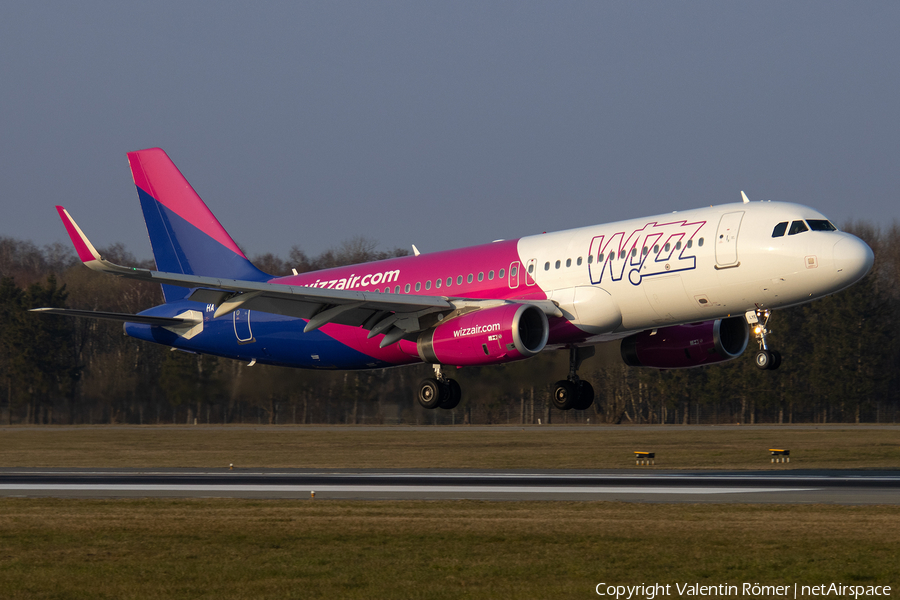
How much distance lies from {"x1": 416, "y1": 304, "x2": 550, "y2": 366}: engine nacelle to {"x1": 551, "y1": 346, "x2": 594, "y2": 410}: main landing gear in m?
4.27

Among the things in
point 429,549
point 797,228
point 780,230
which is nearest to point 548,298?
point 780,230

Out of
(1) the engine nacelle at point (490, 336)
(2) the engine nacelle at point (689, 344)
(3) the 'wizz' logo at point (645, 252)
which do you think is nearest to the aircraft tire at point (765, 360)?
(3) the 'wizz' logo at point (645, 252)

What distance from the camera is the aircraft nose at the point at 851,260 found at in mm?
27828

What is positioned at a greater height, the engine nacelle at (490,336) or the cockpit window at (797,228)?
the cockpit window at (797,228)

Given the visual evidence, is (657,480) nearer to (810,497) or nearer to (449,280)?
(810,497)

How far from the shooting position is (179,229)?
41844mm

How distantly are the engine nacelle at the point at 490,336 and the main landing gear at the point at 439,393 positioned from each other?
198 centimetres

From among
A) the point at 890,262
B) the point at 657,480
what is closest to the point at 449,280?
the point at 657,480

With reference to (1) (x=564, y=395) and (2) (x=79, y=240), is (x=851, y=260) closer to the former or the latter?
(1) (x=564, y=395)

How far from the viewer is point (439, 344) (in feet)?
105

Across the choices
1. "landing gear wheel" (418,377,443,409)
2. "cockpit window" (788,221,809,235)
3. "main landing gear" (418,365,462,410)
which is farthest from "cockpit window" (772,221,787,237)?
"landing gear wheel" (418,377,443,409)

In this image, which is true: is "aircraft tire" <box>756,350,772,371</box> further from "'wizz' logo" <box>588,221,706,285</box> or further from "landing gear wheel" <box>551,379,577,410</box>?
"landing gear wheel" <box>551,379,577,410</box>

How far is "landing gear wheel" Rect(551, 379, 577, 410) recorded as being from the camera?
35.3 meters

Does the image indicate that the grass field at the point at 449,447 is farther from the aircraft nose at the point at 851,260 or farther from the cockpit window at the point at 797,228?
the cockpit window at the point at 797,228
